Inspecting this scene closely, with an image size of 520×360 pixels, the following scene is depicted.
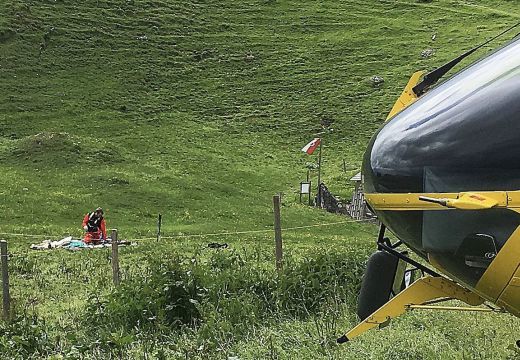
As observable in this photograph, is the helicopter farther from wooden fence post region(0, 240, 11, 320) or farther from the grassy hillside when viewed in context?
wooden fence post region(0, 240, 11, 320)

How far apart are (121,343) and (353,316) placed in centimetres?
282

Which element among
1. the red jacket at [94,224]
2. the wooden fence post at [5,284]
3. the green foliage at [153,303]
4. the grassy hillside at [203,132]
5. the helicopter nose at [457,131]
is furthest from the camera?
the red jacket at [94,224]

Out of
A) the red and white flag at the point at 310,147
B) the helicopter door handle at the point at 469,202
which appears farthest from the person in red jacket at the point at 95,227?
the helicopter door handle at the point at 469,202

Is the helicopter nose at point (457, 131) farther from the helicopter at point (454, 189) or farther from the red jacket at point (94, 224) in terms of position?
the red jacket at point (94, 224)

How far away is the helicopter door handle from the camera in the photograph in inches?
136

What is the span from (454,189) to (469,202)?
17cm

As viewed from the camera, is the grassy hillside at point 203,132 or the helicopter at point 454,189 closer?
the helicopter at point 454,189

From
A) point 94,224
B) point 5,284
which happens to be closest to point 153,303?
point 5,284

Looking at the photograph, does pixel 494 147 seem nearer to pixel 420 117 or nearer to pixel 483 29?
pixel 420 117

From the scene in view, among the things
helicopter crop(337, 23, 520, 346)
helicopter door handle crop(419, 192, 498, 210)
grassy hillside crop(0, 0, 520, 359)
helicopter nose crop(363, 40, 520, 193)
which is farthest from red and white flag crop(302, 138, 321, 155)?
helicopter door handle crop(419, 192, 498, 210)

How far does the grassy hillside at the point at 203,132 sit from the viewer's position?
755 centimetres

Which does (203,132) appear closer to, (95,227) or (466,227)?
(95,227)

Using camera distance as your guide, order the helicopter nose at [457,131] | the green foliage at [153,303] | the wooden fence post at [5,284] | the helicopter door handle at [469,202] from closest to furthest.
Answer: the helicopter door handle at [469,202] → the helicopter nose at [457,131] → the green foliage at [153,303] → the wooden fence post at [5,284]

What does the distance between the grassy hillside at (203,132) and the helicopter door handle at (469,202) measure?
2488mm
